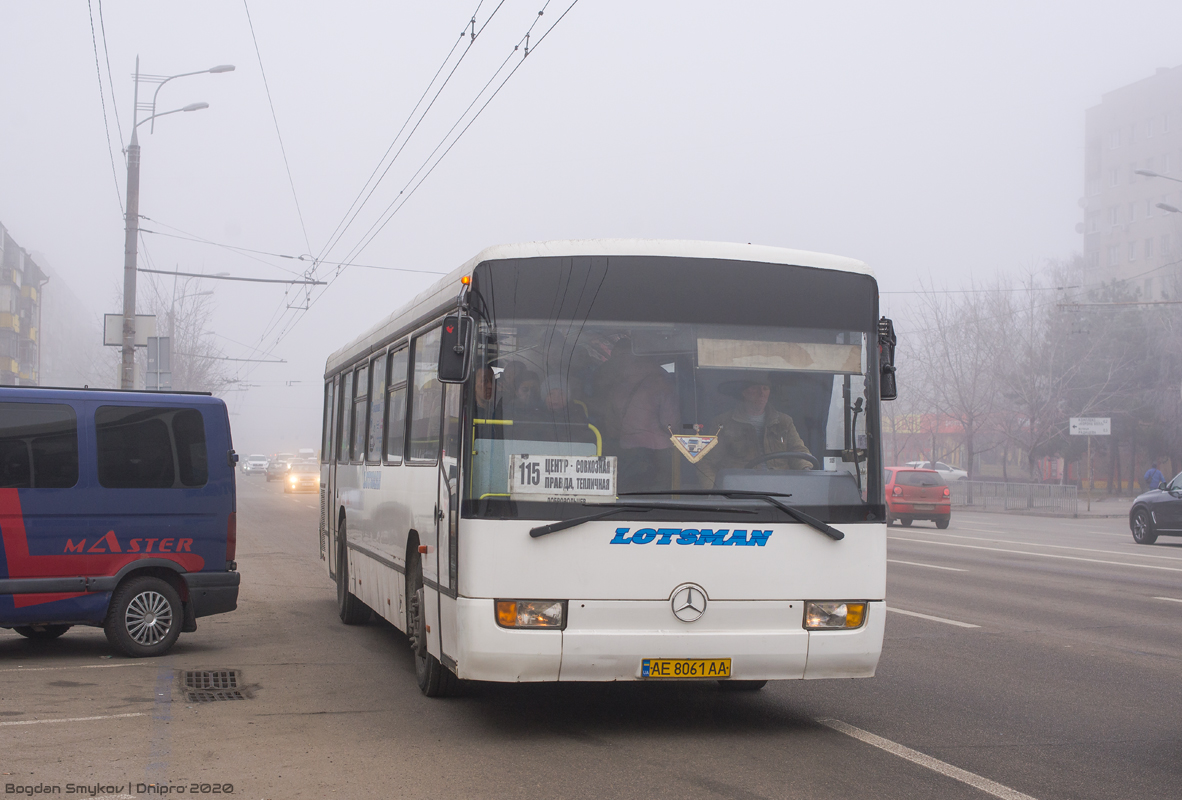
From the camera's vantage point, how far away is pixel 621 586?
21.7 feet

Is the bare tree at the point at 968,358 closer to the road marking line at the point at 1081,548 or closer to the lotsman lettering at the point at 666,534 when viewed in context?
the road marking line at the point at 1081,548

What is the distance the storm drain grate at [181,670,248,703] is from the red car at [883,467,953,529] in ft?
76.5

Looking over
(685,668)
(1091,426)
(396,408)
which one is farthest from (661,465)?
(1091,426)

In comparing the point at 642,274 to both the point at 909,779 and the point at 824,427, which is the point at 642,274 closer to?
the point at 824,427

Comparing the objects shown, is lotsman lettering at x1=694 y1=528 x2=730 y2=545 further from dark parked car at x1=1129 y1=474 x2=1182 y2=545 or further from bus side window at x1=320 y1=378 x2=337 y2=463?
dark parked car at x1=1129 y1=474 x2=1182 y2=545

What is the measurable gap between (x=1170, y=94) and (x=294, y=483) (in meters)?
79.9

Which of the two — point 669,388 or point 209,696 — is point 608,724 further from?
point 209,696

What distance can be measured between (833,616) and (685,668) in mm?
875

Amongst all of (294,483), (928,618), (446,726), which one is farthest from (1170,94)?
(446,726)

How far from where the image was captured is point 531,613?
6574 millimetres

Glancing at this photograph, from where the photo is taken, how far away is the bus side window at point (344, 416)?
1224cm

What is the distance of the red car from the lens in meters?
30.4

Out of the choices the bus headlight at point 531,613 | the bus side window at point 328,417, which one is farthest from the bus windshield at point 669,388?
the bus side window at point 328,417

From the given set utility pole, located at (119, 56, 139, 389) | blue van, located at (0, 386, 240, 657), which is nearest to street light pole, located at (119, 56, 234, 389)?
utility pole, located at (119, 56, 139, 389)
